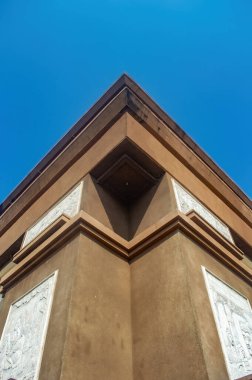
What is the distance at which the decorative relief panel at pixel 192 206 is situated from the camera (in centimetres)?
448

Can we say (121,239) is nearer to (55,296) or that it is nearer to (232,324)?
(55,296)

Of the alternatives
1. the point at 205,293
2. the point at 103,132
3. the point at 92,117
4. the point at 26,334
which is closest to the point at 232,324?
the point at 205,293

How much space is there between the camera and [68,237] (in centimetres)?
384

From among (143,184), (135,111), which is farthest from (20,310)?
(135,111)

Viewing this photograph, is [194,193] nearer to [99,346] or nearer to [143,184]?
[143,184]

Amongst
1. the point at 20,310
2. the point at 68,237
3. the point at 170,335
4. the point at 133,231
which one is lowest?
the point at 170,335

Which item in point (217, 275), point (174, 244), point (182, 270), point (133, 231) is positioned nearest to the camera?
point (182, 270)

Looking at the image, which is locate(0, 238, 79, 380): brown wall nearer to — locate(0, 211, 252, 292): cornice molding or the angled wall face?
the angled wall face

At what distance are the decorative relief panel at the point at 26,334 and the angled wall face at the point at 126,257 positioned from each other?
0.02 metres

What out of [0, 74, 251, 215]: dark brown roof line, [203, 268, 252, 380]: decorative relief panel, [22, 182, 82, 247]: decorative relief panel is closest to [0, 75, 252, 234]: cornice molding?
[0, 74, 251, 215]: dark brown roof line

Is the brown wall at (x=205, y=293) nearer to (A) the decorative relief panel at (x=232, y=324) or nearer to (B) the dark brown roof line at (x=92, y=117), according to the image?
(A) the decorative relief panel at (x=232, y=324)

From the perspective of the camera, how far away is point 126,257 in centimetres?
412

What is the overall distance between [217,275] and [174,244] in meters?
0.73

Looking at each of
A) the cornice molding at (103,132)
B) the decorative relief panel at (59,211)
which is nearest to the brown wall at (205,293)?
the decorative relief panel at (59,211)
